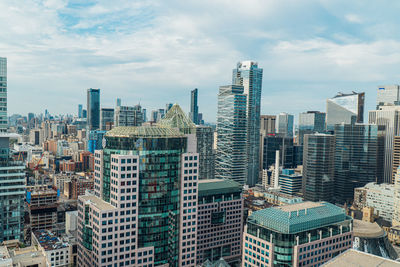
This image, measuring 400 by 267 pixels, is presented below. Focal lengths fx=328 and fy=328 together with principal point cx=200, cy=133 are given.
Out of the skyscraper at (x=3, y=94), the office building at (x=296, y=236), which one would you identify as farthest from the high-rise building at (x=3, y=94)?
the office building at (x=296, y=236)

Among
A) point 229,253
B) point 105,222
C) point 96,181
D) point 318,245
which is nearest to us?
point 105,222

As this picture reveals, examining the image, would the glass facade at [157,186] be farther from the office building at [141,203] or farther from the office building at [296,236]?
the office building at [296,236]

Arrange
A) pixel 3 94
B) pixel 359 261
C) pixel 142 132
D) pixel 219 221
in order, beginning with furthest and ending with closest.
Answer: pixel 3 94
pixel 219 221
pixel 142 132
pixel 359 261

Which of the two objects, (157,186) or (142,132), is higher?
(142,132)

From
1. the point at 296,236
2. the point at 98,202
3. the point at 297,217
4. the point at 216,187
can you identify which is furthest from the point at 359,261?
the point at 216,187

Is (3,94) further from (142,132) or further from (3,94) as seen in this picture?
(142,132)

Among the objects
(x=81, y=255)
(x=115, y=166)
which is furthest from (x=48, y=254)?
(x=115, y=166)

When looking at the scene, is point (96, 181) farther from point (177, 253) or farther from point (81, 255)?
point (177, 253)
